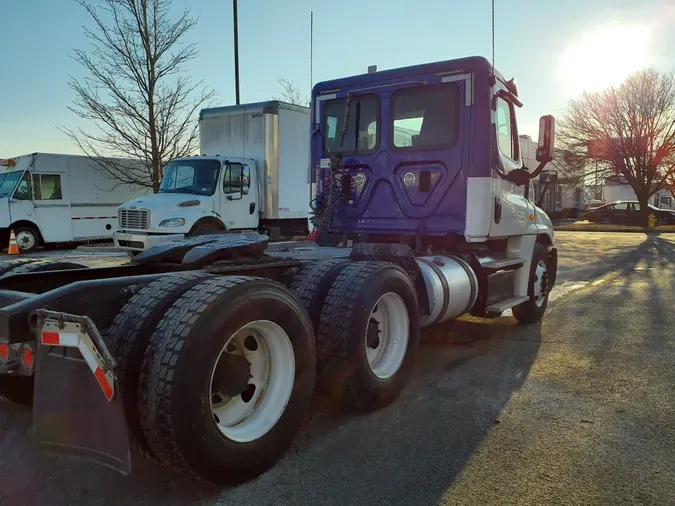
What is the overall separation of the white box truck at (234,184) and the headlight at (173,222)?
0.07 feet

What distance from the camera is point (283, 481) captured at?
9.77 feet

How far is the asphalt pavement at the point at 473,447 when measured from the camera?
286 centimetres

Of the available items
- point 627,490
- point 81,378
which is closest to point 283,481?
point 81,378

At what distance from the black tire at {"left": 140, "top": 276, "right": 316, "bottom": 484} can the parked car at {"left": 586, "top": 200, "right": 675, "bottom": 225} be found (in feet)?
112

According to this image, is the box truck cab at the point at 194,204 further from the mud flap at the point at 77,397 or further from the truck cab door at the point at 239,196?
the mud flap at the point at 77,397

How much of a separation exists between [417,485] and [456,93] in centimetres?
425

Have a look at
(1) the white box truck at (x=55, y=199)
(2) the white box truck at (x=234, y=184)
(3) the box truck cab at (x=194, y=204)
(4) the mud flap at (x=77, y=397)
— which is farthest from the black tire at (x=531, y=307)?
(1) the white box truck at (x=55, y=199)

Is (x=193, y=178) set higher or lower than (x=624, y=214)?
higher

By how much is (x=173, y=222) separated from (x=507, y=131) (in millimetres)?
7634

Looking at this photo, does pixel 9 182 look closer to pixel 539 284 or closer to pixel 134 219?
pixel 134 219

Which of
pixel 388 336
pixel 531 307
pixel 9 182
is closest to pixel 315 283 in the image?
pixel 388 336

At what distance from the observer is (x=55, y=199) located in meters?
17.4

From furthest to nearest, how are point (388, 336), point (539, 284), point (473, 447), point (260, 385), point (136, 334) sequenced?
point (539, 284) → point (388, 336) → point (473, 447) → point (260, 385) → point (136, 334)

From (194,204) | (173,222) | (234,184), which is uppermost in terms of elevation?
(234,184)
